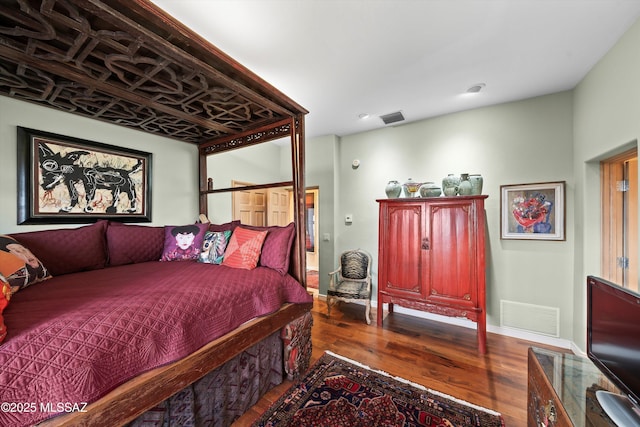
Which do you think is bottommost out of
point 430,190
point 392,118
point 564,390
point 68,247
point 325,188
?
point 564,390

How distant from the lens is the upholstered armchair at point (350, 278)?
311 cm

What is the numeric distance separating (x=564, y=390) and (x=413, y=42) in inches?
89.6

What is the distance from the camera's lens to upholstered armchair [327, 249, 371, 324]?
10.2 feet

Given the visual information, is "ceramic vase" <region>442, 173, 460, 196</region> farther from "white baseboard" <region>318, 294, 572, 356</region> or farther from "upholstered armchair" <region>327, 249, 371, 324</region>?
"white baseboard" <region>318, 294, 572, 356</region>

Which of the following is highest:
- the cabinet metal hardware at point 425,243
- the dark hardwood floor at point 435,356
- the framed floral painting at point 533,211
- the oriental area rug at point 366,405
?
the framed floral painting at point 533,211

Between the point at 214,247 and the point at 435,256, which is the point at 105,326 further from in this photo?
the point at 435,256

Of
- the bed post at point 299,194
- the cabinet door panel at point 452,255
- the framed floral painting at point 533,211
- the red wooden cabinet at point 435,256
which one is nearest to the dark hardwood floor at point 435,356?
the red wooden cabinet at point 435,256

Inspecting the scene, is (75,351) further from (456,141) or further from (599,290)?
(456,141)

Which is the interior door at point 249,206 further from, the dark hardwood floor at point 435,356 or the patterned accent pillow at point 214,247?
the dark hardwood floor at point 435,356

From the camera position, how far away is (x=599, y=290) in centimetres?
116

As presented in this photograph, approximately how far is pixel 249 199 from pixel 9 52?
271cm

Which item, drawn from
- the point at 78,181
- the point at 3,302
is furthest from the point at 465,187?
the point at 78,181

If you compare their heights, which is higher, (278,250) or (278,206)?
(278,206)

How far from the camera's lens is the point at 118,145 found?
2.44m
